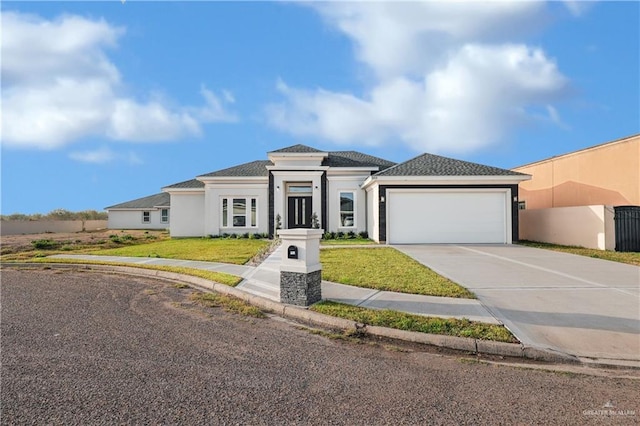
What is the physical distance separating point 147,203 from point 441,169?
33.1 metres

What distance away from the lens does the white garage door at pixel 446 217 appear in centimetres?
1744

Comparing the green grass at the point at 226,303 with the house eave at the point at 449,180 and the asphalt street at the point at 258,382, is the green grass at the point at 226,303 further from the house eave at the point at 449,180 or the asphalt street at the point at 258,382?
the house eave at the point at 449,180

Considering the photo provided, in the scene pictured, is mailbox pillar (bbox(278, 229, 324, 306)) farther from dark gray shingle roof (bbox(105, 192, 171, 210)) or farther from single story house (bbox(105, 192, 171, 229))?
single story house (bbox(105, 192, 171, 229))

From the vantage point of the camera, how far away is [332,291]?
7477mm

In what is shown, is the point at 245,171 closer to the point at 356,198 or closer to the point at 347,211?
the point at 347,211

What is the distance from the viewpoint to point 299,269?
6551 mm

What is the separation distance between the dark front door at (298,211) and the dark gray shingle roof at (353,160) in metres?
2.79

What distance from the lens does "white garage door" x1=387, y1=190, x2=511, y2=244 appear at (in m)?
17.4

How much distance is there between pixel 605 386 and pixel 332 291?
183 inches

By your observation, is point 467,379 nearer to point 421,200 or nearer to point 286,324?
point 286,324

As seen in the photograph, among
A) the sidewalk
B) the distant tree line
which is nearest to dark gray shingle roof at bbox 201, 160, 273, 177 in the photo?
the sidewalk

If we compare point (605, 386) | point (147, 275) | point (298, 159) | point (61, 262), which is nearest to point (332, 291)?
point (605, 386)

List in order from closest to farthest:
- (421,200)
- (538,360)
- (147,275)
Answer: (538,360)
(147,275)
(421,200)

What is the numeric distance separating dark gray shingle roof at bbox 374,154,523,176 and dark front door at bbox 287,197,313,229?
18.0ft
